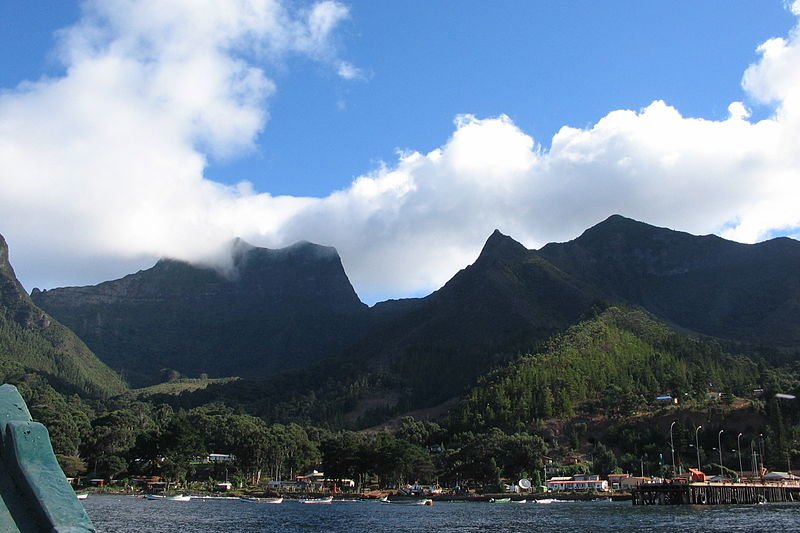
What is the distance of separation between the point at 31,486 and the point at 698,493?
117537 millimetres

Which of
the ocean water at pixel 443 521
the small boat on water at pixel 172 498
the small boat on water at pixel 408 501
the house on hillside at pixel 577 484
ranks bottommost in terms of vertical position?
the small boat on water at pixel 408 501

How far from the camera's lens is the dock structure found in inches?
4338

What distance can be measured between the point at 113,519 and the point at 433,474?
91440 millimetres

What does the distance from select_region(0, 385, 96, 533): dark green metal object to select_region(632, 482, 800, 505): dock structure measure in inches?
4411

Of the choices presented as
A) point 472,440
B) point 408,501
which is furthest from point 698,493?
point 472,440

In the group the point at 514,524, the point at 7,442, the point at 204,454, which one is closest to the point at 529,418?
the point at 204,454

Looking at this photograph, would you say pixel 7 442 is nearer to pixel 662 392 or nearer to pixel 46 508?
pixel 46 508

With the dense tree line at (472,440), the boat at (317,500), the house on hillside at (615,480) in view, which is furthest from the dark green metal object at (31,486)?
the house on hillside at (615,480)

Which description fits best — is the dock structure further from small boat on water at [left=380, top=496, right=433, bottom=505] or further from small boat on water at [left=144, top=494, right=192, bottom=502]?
small boat on water at [left=144, top=494, right=192, bottom=502]

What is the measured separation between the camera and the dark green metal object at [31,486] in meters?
7.76

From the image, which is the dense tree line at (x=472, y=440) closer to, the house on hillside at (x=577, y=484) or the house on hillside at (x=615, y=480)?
the house on hillside at (x=577, y=484)

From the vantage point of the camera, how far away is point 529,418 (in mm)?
179750

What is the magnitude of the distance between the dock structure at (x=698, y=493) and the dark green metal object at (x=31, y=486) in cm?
11204

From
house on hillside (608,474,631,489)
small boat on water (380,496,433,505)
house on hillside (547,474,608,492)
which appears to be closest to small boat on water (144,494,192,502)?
small boat on water (380,496,433,505)
